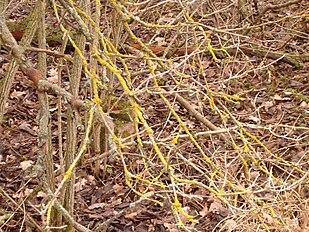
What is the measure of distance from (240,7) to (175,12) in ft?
3.44

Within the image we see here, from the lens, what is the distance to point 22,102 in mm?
6219

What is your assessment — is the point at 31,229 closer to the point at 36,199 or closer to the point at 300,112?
the point at 36,199

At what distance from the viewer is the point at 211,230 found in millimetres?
4508

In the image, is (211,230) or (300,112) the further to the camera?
(300,112)

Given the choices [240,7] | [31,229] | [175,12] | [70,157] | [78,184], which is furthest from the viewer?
[175,12]

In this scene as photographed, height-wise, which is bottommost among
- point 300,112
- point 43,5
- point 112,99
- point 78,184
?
point 300,112

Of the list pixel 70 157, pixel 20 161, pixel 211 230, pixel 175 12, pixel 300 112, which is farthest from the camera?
pixel 175 12

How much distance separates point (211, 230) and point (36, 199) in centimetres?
143

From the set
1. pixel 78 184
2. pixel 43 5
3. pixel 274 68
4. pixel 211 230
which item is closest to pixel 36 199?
pixel 78 184

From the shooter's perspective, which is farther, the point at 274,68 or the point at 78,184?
the point at 274,68

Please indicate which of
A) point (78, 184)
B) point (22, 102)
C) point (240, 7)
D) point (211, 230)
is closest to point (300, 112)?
point (240, 7)

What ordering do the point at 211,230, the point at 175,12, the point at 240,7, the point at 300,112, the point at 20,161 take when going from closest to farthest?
the point at 211,230
the point at 20,161
the point at 300,112
the point at 240,7
the point at 175,12

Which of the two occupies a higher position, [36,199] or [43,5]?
[43,5]

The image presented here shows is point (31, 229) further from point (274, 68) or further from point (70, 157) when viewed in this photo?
point (274, 68)
